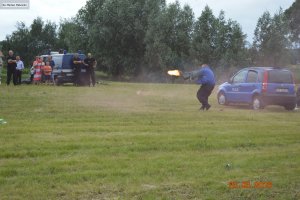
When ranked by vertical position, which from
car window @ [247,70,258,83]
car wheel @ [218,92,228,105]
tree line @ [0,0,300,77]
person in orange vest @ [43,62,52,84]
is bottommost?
car wheel @ [218,92,228,105]

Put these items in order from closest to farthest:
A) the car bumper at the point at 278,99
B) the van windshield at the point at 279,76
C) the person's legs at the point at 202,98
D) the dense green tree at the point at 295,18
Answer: the person's legs at the point at 202,98
the car bumper at the point at 278,99
the van windshield at the point at 279,76
the dense green tree at the point at 295,18

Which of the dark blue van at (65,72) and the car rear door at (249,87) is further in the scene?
the dark blue van at (65,72)

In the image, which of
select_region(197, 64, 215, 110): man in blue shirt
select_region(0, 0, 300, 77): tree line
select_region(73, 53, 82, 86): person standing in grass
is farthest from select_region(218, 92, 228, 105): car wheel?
select_region(0, 0, 300, 77): tree line

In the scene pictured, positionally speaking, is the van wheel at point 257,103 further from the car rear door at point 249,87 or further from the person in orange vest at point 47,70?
the person in orange vest at point 47,70

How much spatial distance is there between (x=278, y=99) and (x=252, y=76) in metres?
1.40

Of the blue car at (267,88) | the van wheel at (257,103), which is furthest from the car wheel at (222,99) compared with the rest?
the van wheel at (257,103)

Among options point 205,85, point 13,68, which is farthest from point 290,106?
point 13,68

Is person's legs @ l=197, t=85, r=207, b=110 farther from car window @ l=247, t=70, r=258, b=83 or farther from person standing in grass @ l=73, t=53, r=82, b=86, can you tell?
person standing in grass @ l=73, t=53, r=82, b=86

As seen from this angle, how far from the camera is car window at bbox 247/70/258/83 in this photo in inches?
722

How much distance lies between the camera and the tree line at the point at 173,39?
5269 cm

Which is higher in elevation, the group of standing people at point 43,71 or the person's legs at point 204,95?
the group of standing people at point 43,71

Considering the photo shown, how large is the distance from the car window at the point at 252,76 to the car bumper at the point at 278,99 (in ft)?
2.98

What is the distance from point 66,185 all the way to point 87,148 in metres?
2.36

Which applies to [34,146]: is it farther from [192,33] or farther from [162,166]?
[192,33]
